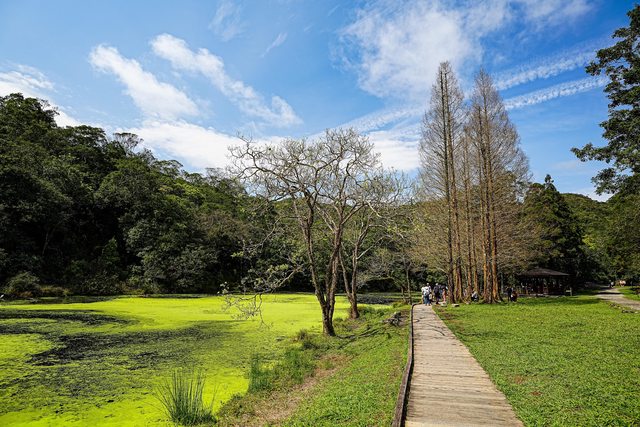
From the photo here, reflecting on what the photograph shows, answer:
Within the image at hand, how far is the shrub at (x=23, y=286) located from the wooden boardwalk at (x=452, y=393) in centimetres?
2801

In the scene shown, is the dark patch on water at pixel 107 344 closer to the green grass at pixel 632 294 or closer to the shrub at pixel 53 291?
the shrub at pixel 53 291

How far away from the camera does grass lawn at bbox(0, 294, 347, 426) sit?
6.52m

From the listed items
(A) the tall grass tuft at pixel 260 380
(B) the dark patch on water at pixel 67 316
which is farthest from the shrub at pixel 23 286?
(A) the tall grass tuft at pixel 260 380

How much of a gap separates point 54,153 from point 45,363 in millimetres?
42465

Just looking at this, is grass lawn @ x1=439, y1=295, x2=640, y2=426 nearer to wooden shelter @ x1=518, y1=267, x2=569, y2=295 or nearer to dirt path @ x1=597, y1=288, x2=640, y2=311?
dirt path @ x1=597, y1=288, x2=640, y2=311

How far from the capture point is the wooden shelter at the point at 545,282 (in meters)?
33.0

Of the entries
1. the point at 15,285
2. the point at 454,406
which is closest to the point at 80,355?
the point at 454,406

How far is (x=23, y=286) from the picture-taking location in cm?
2592

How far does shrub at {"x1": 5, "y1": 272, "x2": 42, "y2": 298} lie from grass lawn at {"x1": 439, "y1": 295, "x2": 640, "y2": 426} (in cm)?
2803

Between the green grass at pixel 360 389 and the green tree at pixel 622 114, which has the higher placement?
the green tree at pixel 622 114

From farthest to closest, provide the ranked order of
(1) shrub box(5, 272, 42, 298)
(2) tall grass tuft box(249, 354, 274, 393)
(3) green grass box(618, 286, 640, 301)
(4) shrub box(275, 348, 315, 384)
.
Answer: (3) green grass box(618, 286, 640, 301) < (1) shrub box(5, 272, 42, 298) < (4) shrub box(275, 348, 315, 384) < (2) tall grass tuft box(249, 354, 274, 393)

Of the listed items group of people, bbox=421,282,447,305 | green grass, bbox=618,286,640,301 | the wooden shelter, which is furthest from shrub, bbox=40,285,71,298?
green grass, bbox=618,286,640,301

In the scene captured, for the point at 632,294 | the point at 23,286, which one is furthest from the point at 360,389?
the point at 632,294

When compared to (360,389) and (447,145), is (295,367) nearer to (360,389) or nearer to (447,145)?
(360,389)
